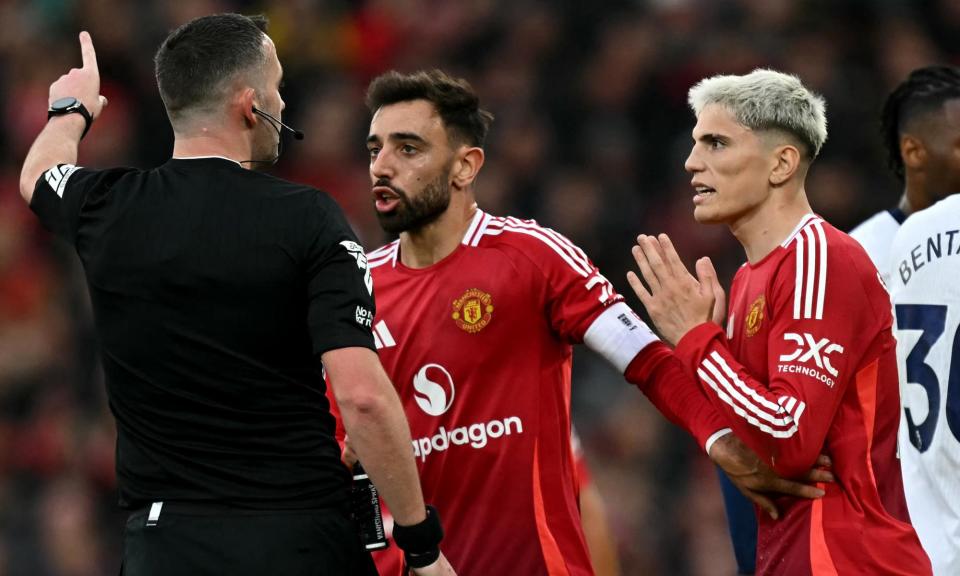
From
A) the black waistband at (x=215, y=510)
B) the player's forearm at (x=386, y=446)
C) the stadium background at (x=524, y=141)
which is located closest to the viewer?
the player's forearm at (x=386, y=446)

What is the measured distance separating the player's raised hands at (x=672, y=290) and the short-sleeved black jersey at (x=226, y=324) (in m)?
1.04

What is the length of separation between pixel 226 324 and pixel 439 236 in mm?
1269

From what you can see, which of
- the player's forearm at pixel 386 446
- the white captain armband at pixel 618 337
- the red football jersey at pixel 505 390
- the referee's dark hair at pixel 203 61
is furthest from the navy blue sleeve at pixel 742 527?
the referee's dark hair at pixel 203 61

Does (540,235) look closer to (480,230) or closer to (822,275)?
(480,230)

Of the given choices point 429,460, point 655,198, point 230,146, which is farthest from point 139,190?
point 655,198

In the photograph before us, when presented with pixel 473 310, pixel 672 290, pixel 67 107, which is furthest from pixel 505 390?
pixel 67 107

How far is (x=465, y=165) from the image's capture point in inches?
216

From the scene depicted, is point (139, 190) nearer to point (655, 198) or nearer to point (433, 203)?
point (433, 203)

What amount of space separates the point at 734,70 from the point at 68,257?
5.27 meters

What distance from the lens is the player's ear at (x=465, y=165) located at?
17.9 ft

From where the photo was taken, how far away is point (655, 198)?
35.7 ft

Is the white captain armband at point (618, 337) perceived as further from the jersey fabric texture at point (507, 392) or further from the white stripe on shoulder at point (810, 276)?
the white stripe on shoulder at point (810, 276)

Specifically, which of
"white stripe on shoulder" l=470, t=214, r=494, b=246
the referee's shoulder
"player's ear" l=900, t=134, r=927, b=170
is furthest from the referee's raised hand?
"player's ear" l=900, t=134, r=927, b=170

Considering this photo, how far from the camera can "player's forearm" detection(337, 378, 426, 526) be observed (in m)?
4.20
